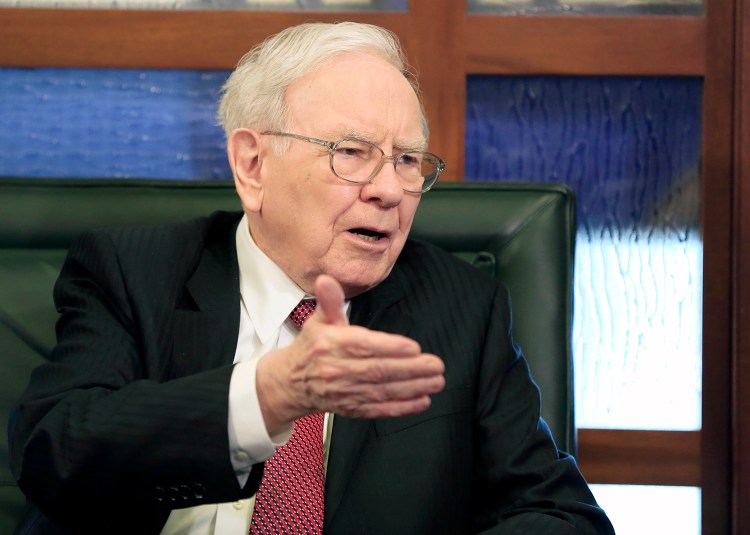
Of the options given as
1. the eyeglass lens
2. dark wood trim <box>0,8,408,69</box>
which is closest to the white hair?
the eyeglass lens

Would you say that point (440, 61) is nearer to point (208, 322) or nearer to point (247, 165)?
point (247, 165)

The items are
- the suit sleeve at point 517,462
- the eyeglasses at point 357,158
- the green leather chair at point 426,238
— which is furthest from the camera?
the green leather chair at point 426,238

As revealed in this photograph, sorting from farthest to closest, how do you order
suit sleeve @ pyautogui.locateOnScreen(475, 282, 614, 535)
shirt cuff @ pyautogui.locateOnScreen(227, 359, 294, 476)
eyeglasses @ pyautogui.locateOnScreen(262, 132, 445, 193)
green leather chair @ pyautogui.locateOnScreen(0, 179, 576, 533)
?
1. green leather chair @ pyautogui.locateOnScreen(0, 179, 576, 533)
2. eyeglasses @ pyautogui.locateOnScreen(262, 132, 445, 193)
3. suit sleeve @ pyautogui.locateOnScreen(475, 282, 614, 535)
4. shirt cuff @ pyautogui.locateOnScreen(227, 359, 294, 476)

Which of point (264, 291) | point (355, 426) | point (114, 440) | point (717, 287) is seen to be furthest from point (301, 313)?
point (717, 287)

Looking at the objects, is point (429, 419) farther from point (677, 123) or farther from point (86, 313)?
point (677, 123)

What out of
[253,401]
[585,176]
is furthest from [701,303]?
[253,401]

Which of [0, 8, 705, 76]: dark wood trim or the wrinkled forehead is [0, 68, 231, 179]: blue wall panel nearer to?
[0, 8, 705, 76]: dark wood trim

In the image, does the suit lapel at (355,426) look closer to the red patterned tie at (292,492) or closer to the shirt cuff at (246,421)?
the red patterned tie at (292,492)

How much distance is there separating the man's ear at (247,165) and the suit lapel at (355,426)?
0.79 ft

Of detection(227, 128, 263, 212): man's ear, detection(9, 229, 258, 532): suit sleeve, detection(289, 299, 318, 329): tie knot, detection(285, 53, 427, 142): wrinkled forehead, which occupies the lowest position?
detection(9, 229, 258, 532): suit sleeve

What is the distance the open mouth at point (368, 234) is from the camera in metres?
1.44

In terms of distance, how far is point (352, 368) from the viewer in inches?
38.4

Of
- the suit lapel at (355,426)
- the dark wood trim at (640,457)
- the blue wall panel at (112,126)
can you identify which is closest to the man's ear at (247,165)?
the suit lapel at (355,426)

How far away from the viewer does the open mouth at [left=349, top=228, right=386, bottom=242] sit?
1.44 metres
